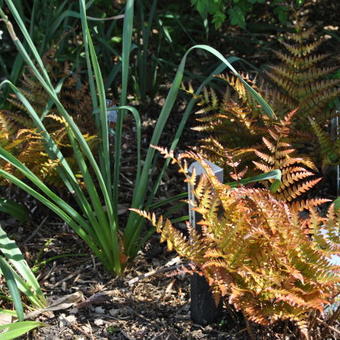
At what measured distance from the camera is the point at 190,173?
1.71m

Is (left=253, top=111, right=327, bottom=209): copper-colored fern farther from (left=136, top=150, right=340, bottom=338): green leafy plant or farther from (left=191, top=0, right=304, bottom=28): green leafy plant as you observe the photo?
(left=191, top=0, right=304, bottom=28): green leafy plant

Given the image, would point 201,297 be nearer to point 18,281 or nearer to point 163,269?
point 163,269

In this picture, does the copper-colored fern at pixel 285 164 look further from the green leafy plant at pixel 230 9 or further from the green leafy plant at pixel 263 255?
the green leafy plant at pixel 230 9

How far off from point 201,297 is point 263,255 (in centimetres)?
27

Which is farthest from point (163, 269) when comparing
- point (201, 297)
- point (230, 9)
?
point (230, 9)

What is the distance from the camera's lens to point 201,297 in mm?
1795

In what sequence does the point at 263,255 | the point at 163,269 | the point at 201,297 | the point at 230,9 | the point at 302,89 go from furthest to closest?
the point at 230,9 < the point at 302,89 < the point at 163,269 < the point at 201,297 < the point at 263,255

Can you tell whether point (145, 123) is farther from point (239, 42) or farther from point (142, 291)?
point (142, 291)

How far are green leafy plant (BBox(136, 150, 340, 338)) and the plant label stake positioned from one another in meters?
0.04

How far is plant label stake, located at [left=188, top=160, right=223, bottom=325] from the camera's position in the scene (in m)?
1.72

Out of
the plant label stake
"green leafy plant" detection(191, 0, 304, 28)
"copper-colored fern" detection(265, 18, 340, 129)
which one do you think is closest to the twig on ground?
the plant label stake

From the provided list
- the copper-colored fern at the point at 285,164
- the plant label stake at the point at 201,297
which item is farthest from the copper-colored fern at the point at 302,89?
the plant label stake at the point at 201,297

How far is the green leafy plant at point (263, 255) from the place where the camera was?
157cm

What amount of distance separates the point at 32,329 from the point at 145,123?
1251 mm
